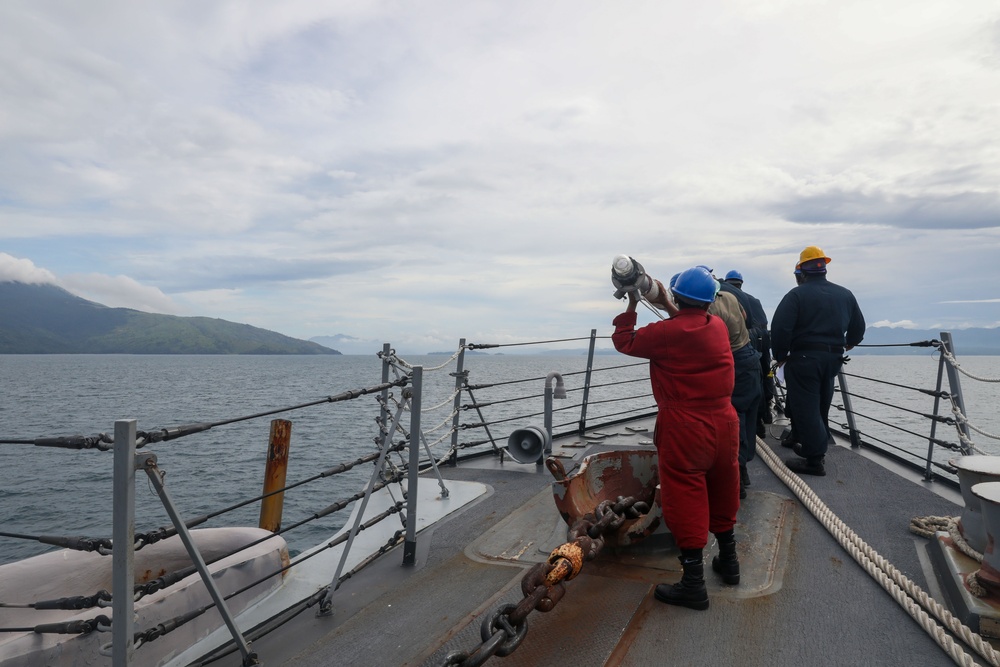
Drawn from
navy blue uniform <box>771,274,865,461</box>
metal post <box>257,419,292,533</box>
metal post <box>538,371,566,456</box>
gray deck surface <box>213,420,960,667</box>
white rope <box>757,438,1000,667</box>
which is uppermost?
navy blue uniform <box>771,274,865,461</box>

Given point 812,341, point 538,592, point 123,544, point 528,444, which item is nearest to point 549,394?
point 528,444

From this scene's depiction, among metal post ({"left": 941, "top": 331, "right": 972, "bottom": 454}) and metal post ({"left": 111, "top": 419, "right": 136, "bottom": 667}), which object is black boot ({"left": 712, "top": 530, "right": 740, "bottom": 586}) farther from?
metal post ({"left": 941, "top": 331, "right": 972, "bottom": 454})

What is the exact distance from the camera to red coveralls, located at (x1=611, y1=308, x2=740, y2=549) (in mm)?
3059

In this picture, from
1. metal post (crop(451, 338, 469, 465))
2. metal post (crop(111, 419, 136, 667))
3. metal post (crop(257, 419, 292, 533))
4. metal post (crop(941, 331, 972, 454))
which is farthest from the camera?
metal post (crop(257, 419, 292, 533))

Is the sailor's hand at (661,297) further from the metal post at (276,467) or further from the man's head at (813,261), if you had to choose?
the metal post at (276,467)

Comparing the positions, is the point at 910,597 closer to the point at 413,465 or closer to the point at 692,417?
the point at 692,417

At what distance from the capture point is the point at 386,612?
10.4 feet

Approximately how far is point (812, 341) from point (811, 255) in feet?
2.50

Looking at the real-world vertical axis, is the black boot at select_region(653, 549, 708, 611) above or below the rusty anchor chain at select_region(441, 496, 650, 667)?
below

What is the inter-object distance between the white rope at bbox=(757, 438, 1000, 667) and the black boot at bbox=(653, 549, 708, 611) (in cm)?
95

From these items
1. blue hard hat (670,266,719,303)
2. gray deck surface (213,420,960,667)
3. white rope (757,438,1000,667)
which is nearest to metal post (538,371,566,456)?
gray deck surface (213,420,960,667)

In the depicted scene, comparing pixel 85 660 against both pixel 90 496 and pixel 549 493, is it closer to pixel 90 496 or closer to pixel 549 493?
pixel 549 493

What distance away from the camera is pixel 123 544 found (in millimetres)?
2121

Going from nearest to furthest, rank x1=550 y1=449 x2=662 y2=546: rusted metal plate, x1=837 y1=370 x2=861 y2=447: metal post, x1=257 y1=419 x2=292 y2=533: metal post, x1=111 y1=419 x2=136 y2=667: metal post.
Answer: x1=111 y1=419 x2=136 y2=667: metal post → x1=550 y1=449 x2=662 y2=546: rusted metal plate → x1=837 y1=370 x2=861 y2=447: metal post → x1=257 y1=419 x2=292 y2=533: metal post
